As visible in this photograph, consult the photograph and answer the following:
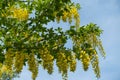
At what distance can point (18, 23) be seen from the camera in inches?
500

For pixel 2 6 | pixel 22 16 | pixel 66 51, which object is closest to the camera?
pixel 66 51

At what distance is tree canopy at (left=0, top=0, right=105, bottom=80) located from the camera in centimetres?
1205

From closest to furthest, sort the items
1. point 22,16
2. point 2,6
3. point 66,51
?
point 66,51
point 2,6
point 22,16

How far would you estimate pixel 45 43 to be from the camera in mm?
12125

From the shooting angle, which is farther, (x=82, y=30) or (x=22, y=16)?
(x=22, y=16)

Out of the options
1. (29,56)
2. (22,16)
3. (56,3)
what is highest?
(22,16)

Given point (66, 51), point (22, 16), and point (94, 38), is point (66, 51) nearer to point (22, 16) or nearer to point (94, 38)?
point (94, 38)

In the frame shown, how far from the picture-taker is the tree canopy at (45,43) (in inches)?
474

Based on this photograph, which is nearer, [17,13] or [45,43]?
[45,43]

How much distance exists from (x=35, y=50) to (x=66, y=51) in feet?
3.23

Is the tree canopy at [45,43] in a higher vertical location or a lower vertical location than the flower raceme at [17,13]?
lower

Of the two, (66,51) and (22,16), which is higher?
(22,16)

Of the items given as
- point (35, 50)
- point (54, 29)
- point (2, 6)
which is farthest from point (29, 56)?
point (2, 6)

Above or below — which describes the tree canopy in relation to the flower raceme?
below
